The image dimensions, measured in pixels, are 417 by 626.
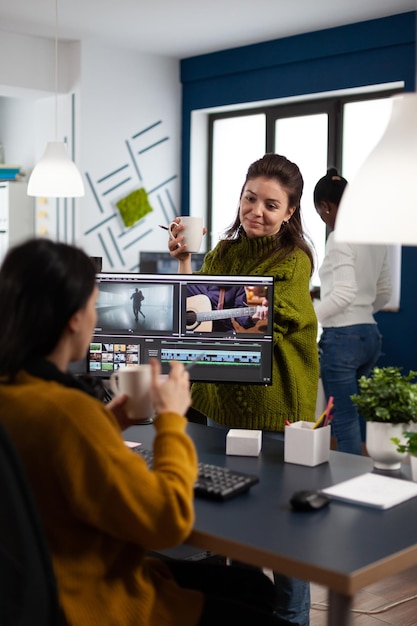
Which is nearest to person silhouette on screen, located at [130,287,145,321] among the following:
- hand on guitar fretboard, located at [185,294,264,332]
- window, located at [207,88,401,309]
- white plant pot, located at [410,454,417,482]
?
hand on guitar fretboard, located at [185,294,264,332]

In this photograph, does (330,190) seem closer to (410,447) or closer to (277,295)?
(277,295)

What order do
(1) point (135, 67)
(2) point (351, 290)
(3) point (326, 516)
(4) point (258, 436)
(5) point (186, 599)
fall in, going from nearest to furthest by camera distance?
(5) point (186, 599) → (3) point (326, 516) → (4) point (258, 436) → (2) point (351, 290) → (1) point (135, 67)

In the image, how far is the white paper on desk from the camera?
1.82 metres

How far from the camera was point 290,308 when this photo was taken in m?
2.46

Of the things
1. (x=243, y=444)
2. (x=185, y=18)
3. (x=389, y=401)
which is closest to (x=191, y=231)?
(x=243, y=444)

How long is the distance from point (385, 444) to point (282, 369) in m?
0.46

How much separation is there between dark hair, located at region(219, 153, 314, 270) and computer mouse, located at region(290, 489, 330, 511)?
880 millimetres

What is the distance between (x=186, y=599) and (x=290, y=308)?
39.8 inches

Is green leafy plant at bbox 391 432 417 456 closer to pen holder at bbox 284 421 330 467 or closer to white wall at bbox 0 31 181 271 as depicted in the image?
pen holder at bbox 284 421 330 467

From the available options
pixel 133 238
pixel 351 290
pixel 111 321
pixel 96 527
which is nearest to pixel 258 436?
pixel 111 321

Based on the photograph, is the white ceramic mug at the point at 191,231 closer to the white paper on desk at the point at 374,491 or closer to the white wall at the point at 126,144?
the white paper on desk at the point at 374,491

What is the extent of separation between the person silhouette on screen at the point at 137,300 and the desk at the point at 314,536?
0.67 metres

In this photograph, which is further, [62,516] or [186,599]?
[186,599]

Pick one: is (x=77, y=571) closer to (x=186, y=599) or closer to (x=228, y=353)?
(x=186, y=599)
